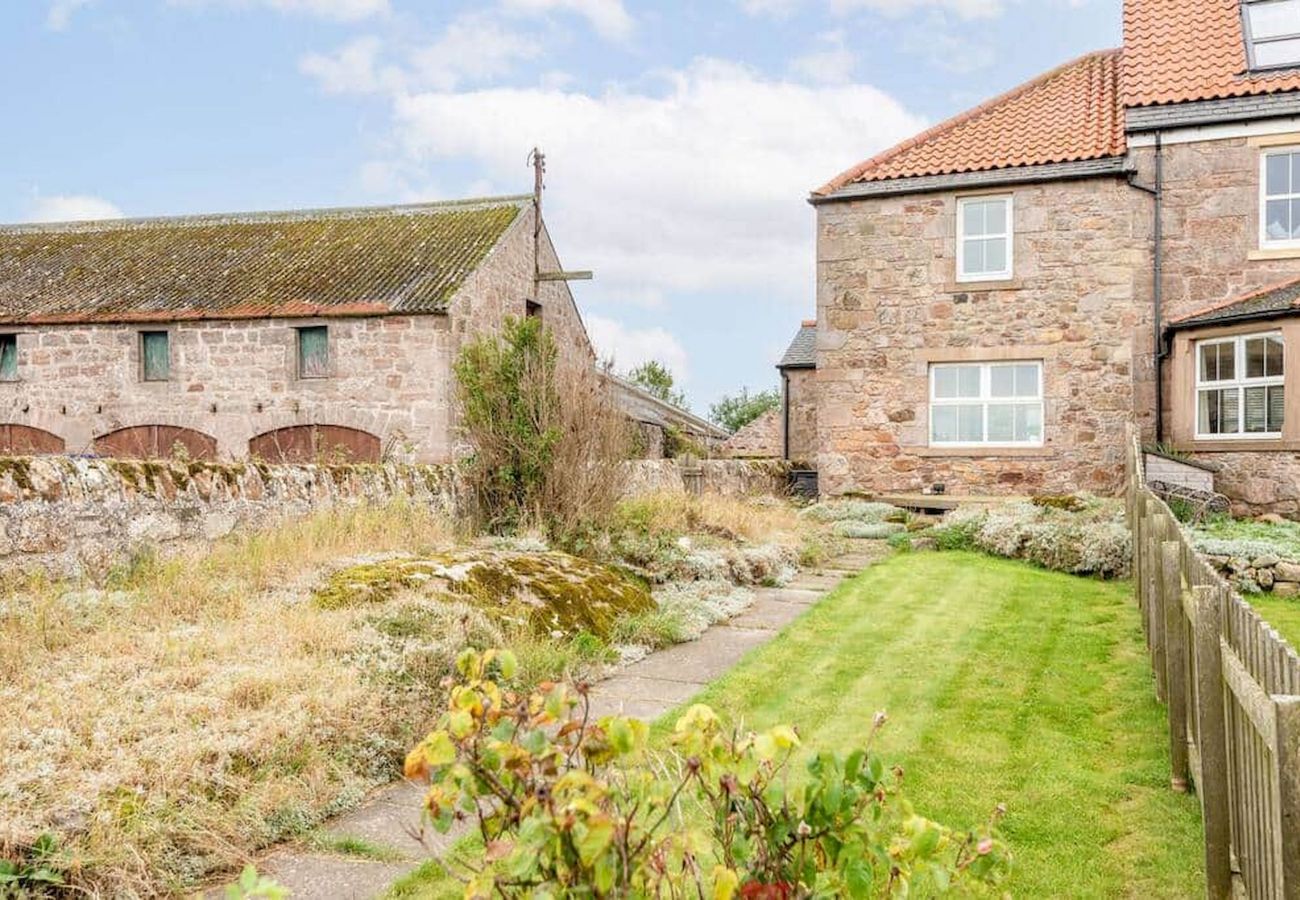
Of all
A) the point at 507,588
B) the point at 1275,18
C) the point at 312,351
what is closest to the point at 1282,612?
the point at 507,588

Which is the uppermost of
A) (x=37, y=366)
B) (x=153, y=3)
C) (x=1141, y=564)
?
(x=153, y=3)

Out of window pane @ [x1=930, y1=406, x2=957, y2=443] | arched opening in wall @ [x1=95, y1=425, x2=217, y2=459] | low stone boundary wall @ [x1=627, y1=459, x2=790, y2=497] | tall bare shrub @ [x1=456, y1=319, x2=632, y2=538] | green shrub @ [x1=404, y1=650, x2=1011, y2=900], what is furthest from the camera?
arched opening in wall @ [x1=95, y1=425, x2=217, y2=459]

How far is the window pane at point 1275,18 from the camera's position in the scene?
16766 millimetres

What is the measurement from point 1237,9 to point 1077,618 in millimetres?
14502

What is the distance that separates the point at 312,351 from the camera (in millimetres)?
21797

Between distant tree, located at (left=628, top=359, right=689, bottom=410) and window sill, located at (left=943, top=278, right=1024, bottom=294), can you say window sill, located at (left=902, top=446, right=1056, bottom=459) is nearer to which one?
window sill, located at (left=943, top=278, right=1024, bottom=294)

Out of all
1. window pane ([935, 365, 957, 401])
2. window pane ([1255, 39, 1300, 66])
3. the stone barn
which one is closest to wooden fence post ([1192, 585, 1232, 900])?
window pane ([935, 365, 957, 401])

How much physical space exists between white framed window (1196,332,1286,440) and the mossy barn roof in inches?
557

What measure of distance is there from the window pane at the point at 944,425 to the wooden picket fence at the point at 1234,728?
1236 cm

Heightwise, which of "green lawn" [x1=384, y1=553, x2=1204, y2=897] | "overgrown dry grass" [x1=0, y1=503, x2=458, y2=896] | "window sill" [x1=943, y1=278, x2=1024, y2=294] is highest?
"window sill" [x1=943, y1=278, x2=1024, y2=294]

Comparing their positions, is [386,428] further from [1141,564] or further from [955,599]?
[1141,564]

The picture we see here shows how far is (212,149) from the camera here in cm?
1543

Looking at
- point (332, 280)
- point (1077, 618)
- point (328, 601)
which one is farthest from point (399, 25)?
point (1077, 618)

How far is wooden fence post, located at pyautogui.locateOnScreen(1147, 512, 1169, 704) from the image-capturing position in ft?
19.6
